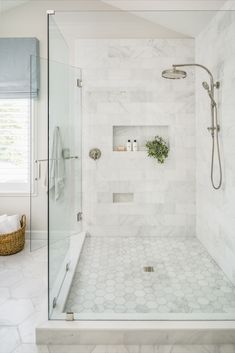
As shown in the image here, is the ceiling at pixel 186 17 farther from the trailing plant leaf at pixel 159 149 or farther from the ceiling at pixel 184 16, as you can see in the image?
the trailing plant leaf at pixel 159 149

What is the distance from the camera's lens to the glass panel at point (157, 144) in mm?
2178

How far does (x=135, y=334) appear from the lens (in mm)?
1604

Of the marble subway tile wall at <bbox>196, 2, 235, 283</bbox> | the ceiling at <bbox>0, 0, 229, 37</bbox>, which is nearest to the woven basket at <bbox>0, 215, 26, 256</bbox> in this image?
the marble subway tile wall at <bbox>196, 2, 235, 283</bbox>

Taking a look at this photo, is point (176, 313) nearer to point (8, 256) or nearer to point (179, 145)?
point (179, 145)

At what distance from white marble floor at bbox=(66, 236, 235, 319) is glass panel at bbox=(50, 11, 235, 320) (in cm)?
1

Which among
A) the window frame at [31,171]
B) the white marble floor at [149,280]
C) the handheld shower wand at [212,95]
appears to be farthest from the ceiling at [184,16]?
the white marble floor at [149,280]

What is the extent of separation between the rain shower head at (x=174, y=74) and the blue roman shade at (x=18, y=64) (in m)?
1.70

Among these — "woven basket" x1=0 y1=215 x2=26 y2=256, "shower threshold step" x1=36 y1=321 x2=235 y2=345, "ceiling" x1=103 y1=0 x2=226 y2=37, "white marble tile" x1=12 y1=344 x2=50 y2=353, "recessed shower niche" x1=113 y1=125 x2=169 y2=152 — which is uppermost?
"ceiling" x1=103 y1=0 x2=226 y2=37

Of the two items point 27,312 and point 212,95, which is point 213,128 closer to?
point 212,95

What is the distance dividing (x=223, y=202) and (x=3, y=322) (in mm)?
1887

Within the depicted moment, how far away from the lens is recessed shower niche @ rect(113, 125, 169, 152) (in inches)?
88.4

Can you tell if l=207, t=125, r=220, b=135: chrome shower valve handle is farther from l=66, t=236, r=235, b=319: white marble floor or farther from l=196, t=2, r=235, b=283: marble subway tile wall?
l=66, t=236, r=235, b=319: white marble floor

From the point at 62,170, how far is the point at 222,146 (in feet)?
4.46

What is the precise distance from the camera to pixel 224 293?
196 centimetres
